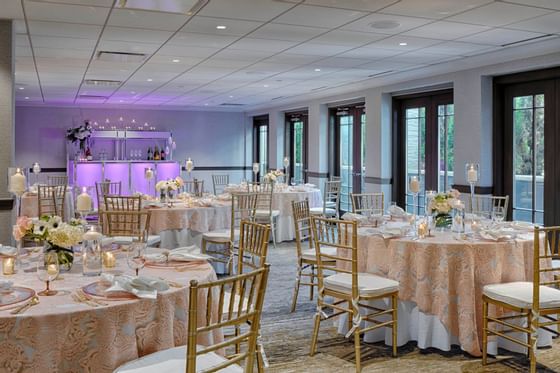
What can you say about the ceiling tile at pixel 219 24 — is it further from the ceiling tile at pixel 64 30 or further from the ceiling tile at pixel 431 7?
the ceiling tile at pixel 431 7

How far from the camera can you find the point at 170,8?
4.82 m

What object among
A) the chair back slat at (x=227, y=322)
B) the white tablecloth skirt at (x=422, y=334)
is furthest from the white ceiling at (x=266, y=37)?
the chair back slat at (x=227, y=322)

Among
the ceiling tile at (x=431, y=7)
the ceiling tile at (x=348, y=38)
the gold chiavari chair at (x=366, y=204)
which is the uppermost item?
the ceiling tile at (x=348, y=38)

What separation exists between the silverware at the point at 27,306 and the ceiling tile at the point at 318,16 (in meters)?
3.38

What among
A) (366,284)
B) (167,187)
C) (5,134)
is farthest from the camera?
(167,187)

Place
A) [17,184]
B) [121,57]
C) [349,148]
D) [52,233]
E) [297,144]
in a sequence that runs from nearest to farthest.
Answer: [52,233], [17,184], [121,57], [349,148], [297,144]

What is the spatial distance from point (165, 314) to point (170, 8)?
10.4 ft

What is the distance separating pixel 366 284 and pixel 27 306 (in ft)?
7.88

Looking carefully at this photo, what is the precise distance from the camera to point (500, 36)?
6066 mm

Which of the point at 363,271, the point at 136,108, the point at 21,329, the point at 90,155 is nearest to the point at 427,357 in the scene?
the point at 363,271

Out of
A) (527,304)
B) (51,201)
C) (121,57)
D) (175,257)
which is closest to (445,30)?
(527,304)

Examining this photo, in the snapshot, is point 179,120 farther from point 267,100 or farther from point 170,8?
point 170,8

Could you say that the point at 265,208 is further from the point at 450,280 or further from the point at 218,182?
the point at 450,280

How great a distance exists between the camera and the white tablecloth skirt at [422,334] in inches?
159
